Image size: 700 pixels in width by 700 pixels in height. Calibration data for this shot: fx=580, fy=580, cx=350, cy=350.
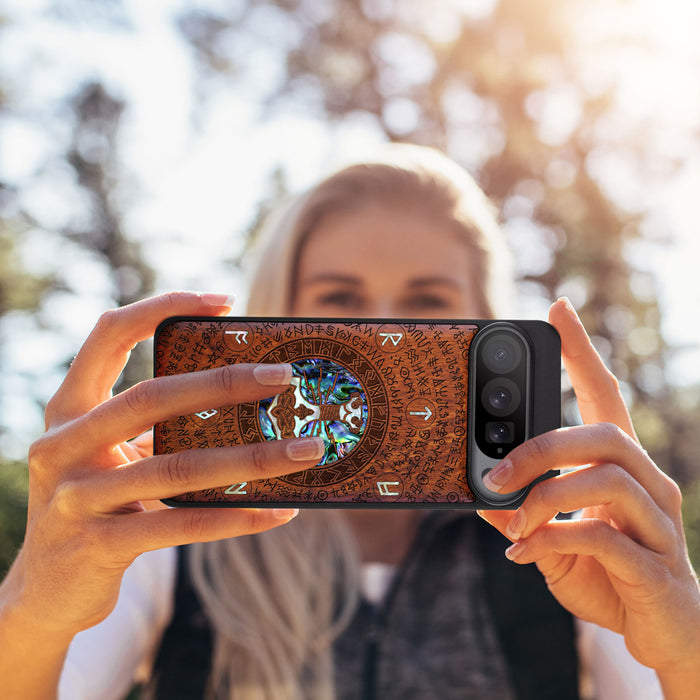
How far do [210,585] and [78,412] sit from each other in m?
1.36

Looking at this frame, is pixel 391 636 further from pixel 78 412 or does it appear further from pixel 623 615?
pixel 78 412

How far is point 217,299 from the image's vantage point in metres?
1.49

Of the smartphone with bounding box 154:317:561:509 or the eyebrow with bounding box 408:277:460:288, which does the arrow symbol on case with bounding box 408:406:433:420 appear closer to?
the smartphone with bounding box 154:317:561:509

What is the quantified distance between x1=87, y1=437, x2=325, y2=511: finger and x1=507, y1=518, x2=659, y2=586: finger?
1.80 feet

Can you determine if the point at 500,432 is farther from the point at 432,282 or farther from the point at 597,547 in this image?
the point at 432,282

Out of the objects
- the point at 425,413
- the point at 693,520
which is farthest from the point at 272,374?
the point at 693,520

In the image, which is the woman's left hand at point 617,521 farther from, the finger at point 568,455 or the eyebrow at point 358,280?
the eyebrow at point 358,280

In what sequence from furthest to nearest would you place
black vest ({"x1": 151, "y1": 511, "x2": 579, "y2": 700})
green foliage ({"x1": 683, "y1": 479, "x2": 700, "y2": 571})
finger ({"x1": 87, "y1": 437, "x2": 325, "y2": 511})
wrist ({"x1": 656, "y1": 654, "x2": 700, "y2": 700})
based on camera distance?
1. green foliage ({"x1": 683, "y1": 479, "x2": 700, "y2": 571})
2. black vest ({"x1": 151, "y1": 511, "x2": 579, "y2": 700})
3. wrist ({"x1": 656, "y1": 654, "x2": 700, "y2": 700})
4. finger ({"x1": 87, "y1": 437, "x2": 325, "y2": 511})

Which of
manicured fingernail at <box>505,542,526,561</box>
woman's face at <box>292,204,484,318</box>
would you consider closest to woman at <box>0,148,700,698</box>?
manicured fingernail at <box>505,542,526,561</box>

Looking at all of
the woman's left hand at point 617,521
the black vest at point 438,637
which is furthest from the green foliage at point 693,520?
the woman's left hand at point 617,521

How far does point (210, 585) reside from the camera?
249 cm

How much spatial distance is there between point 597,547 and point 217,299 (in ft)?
3.58

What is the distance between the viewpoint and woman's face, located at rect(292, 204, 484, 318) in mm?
2502

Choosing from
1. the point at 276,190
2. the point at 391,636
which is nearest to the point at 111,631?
the point at 391,636
